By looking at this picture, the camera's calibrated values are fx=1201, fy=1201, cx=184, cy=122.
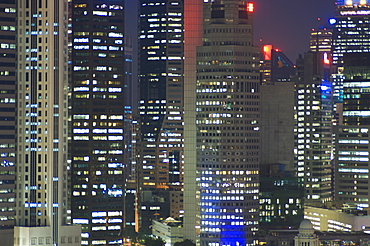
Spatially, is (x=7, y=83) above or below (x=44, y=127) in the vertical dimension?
above

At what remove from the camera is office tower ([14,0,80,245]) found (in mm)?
145375

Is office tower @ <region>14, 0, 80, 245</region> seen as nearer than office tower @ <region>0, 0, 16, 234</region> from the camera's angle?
Yes

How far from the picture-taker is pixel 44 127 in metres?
147

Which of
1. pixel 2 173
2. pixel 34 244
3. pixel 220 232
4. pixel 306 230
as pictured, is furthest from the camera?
pixel 220 232

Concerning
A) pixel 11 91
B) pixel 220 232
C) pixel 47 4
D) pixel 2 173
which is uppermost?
pixel 47 4

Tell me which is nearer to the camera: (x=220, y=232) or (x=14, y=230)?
(x=14, y=230)

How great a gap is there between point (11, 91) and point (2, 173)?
1116 cm

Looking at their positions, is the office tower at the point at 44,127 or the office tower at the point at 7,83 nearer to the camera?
the office tower at the point at 44,127

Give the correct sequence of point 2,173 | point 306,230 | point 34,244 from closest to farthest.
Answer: point 34,244, point 2,173, point 306,230

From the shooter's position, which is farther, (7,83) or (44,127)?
(7,83)


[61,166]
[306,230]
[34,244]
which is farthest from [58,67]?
[306,230]

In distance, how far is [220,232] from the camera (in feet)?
651

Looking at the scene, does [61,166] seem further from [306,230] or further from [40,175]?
[306,230]

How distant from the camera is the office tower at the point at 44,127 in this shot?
14538cm
